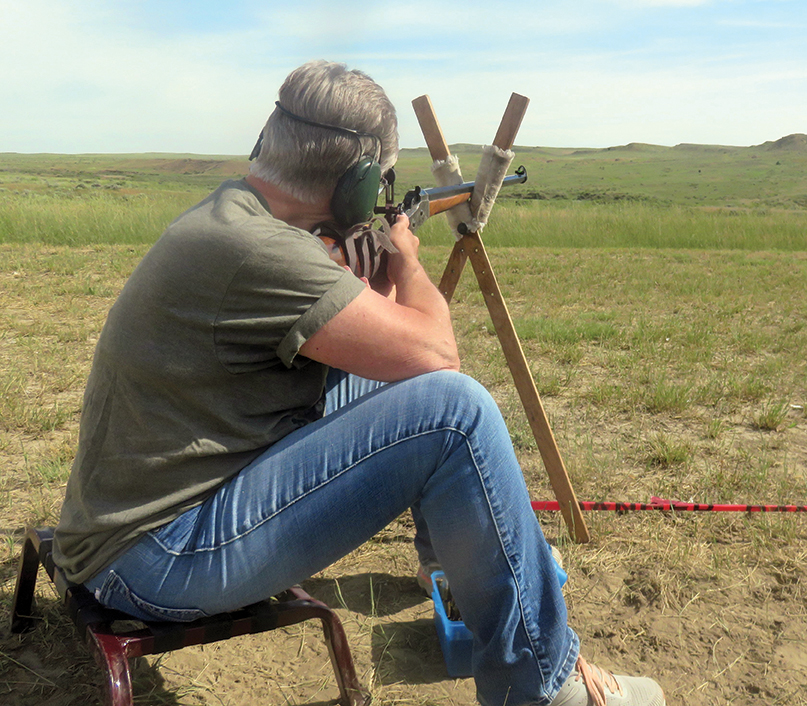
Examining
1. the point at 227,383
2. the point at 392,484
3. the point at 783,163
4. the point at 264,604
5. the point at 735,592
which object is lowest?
the point at 735,592

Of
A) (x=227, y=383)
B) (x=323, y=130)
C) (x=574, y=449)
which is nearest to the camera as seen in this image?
(x=227, y=383)

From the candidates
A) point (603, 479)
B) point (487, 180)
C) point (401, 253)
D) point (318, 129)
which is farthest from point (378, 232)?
point (603, 479)

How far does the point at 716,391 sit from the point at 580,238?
29.1ft

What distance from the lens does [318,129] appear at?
165cm

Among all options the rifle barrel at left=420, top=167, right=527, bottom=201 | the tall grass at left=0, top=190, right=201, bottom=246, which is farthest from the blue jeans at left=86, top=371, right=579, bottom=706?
the tall grass at left=0, top=190, right=201, bottom=246

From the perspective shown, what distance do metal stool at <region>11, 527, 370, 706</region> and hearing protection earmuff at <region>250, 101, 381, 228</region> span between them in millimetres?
963

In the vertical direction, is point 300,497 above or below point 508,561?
above

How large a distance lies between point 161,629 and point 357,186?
1.11 meters

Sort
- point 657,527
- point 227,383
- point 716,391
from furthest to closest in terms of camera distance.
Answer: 1. point 716,391
2. point 657,527
3. point 227,383

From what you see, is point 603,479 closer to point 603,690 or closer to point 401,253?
point 603,690

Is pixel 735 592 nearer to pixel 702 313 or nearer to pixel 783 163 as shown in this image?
pixel 702 313

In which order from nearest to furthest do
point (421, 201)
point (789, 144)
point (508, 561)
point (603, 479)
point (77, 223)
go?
point (508, 561), point (421, 201), point (603, 479), point (77, 223), point (789, 144)

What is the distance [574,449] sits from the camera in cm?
345

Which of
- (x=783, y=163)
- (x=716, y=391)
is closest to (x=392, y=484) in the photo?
(x=716, y=391)
